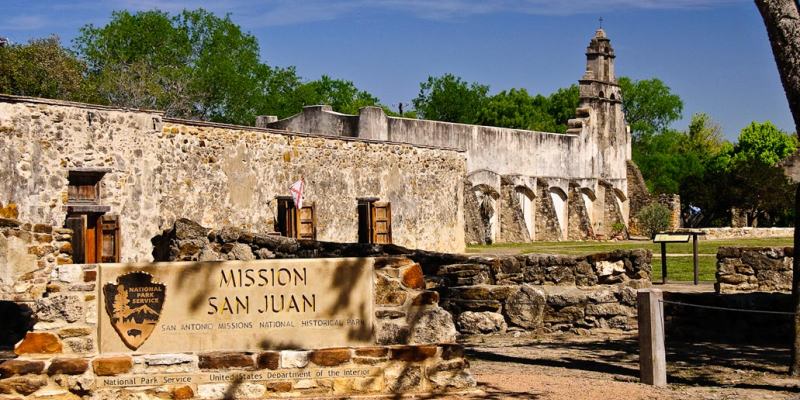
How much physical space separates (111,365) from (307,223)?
56.4 ft

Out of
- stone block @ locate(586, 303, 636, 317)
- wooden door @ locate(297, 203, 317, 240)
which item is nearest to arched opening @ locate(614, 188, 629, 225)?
wooden door @ locate(297, 203, 317, 240)

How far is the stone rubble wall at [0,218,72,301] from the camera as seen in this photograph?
15.3 m

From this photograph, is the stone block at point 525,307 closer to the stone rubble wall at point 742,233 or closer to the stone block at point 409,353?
the stone block at point 409,353

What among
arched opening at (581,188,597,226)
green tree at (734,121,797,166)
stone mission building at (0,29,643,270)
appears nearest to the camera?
stone mission building at (0,29,643,270)

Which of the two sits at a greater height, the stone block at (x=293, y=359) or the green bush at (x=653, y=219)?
the green bush at (x=653, y=219)

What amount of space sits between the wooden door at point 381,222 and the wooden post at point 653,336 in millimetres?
18821

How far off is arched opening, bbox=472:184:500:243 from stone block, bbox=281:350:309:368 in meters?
29.5

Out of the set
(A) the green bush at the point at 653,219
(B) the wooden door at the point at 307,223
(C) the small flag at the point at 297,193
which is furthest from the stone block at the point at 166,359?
(A) the green bush at the point at 653,219

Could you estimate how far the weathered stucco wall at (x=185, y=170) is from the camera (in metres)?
20.5

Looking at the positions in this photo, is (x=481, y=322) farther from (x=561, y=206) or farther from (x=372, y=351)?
(x=561, y=206)

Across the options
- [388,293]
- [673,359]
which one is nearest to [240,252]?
[673,359]

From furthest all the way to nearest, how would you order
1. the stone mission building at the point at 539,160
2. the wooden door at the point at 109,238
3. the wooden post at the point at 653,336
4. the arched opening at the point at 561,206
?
the arched opening at the point at 561,206, the stone mission building at the point at 539,160, the wooden door at the point at 109,238, the wooden post at the point at 653,336

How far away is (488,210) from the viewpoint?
3922cm

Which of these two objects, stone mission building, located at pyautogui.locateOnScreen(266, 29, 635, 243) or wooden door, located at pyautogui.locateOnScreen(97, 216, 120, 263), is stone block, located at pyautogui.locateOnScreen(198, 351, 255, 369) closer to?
wooden door, located at pyautogui.locateOnScreen(97, 216, 120, 263)
